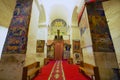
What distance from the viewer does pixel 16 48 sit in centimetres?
297

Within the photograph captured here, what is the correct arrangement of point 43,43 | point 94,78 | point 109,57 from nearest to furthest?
point 94,78 < point 109,57 < point 43,43

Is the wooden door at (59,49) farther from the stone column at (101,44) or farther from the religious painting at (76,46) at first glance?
the stone column at (101,44)

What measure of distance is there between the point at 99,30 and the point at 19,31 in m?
3.08

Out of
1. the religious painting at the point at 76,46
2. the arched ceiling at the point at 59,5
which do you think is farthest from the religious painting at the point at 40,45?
the religious painting at the point at 76,46

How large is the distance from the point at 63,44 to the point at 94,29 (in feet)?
32.3

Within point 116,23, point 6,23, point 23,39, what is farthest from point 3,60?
point 116,23

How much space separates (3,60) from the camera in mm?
2895

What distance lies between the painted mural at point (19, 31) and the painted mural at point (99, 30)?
8.33ft

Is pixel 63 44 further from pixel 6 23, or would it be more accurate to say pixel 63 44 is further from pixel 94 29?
pixel 94 29

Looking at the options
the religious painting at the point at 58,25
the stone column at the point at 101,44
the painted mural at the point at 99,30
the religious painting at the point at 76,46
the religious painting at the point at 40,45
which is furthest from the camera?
the religious painting at the point at 58,25

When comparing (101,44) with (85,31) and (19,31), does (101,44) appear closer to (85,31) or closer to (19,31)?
(85,31)

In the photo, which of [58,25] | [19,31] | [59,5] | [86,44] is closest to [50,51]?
[58,25]

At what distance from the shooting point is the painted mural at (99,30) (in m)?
3.10

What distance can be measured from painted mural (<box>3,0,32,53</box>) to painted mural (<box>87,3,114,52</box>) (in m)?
2.54
